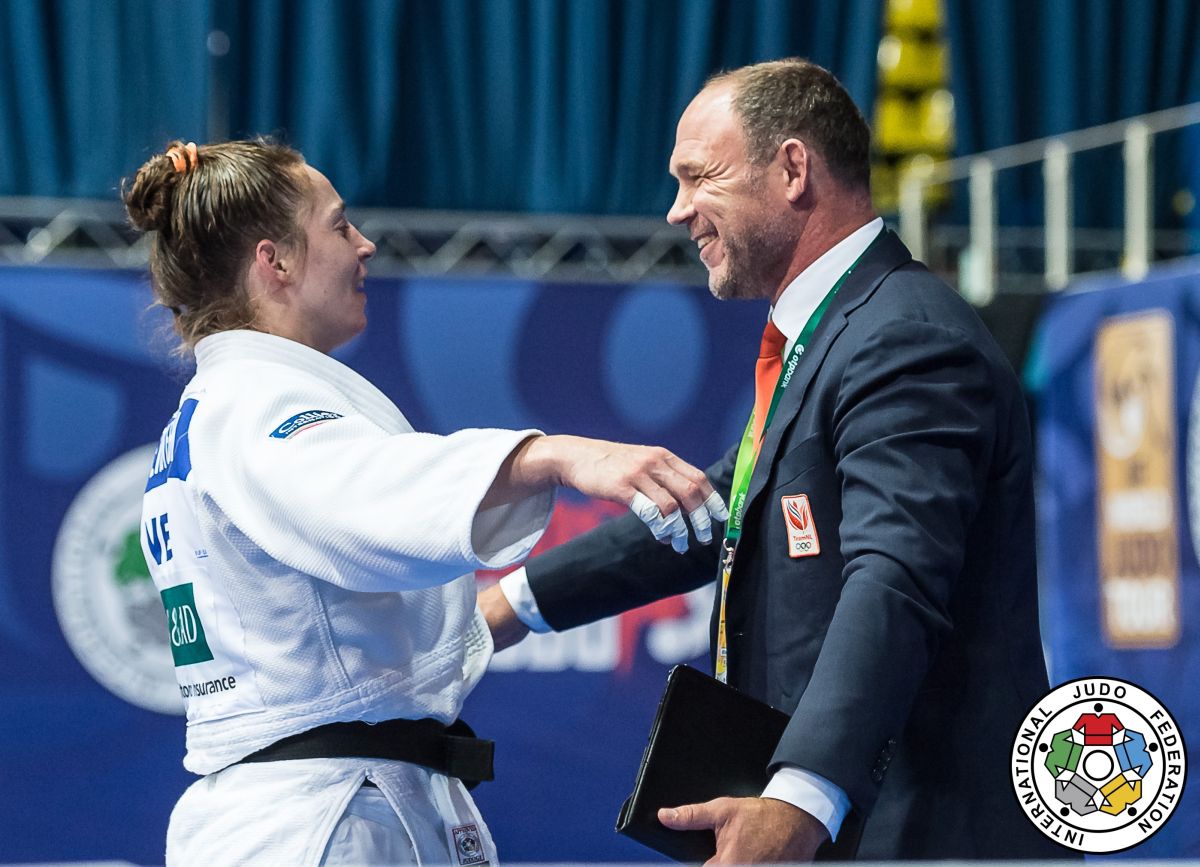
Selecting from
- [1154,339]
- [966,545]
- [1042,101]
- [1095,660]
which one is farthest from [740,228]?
[1042,101]

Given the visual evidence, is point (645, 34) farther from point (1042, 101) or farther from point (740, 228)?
point (740, 228)

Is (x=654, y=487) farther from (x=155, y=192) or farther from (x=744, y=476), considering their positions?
(x=155, y=192)

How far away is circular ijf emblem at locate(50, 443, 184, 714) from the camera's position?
469 centimetres

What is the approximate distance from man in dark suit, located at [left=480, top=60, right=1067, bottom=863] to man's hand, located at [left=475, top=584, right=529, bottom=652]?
433 millimetres

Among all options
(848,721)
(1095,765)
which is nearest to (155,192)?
(848,721)

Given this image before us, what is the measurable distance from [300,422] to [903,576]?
71 centimetres

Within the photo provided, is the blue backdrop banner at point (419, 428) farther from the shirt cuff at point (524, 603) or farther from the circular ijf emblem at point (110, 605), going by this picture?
the shirt cuff at point (524, 603)

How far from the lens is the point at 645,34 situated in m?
6.20

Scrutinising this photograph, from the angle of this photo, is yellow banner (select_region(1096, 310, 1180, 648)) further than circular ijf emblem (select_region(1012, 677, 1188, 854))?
Yes

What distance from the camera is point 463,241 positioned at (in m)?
6.04

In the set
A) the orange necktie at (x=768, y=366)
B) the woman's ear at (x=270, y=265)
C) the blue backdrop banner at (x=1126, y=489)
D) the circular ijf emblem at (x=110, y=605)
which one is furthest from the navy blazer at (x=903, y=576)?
the circular ijf emblem at (x=110, y=605)

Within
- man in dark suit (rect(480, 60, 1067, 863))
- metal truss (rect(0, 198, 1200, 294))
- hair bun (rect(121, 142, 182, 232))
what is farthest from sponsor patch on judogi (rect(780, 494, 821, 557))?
metal truss (rect(0, 198, 1200, 294))

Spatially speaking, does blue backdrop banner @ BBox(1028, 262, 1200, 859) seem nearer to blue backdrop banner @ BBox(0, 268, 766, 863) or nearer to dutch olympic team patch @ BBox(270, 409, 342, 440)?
blue backdrop banner @ BBox(0, 268, 766, 863)

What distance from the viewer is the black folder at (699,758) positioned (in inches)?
69.7
